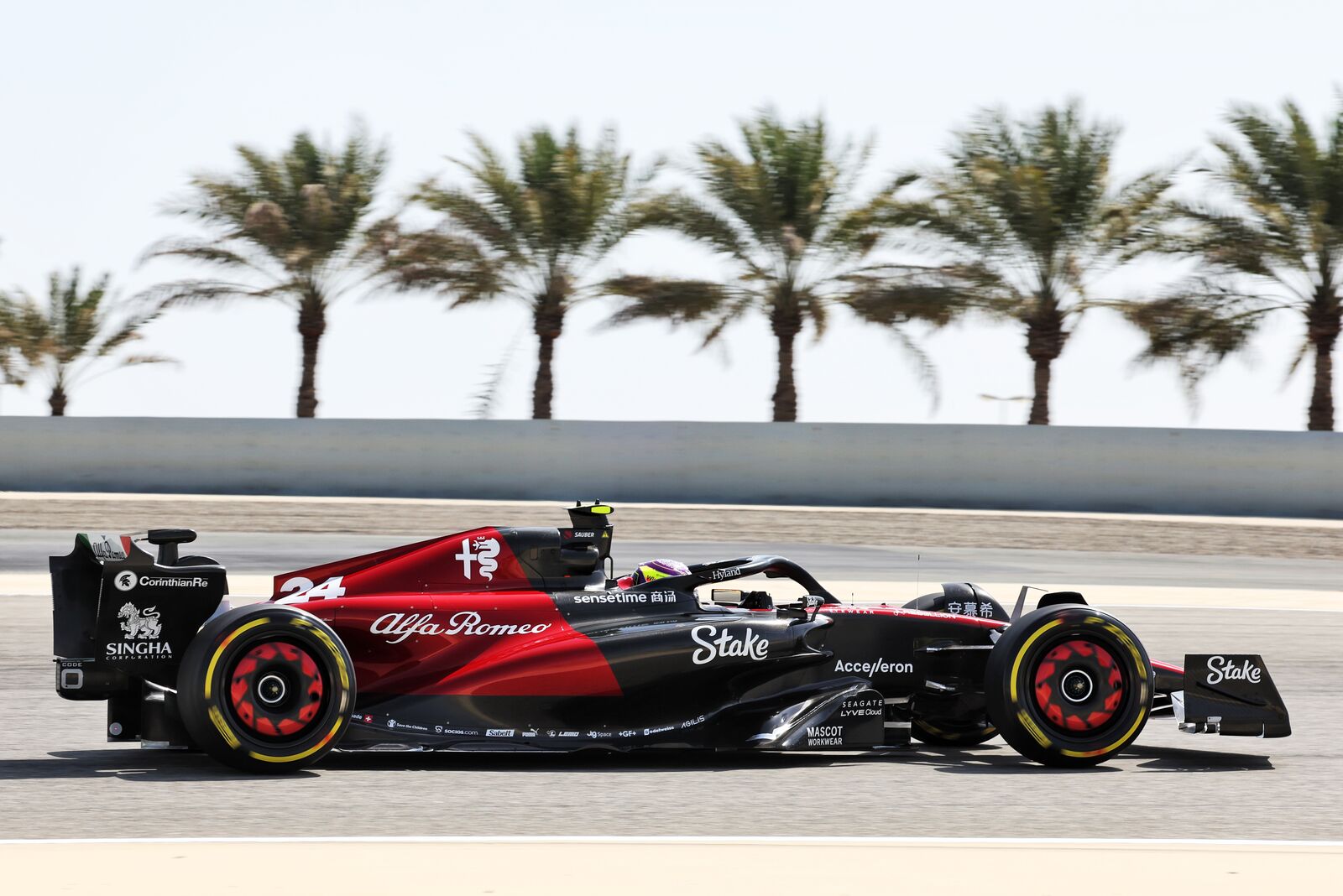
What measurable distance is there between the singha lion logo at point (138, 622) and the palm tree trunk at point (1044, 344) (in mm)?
27468

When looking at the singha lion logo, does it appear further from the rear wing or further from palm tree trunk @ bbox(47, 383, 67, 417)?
palm tree trunk @ bbox(47, 383, 67, 417)

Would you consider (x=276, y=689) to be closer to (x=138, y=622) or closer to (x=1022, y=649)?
Answer: (x=138, y=622)

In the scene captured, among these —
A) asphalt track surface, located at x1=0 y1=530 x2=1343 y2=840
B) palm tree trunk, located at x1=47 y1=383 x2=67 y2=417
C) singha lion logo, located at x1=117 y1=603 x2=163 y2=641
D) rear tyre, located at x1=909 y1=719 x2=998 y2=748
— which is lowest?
asphalt track surface, located at x1=0 y1=530 x2=1343 y2=840

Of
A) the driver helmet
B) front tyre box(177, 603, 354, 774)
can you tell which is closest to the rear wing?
front tyre box(177, 603, 354, 774)

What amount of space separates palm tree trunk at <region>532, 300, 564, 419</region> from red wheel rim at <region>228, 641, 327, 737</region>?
2775cm

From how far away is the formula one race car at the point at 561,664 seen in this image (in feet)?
24.0

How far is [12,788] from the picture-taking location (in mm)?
6957

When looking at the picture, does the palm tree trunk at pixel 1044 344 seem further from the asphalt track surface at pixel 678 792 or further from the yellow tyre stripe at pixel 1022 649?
the yellow tyre stripe at pixel 1022 649

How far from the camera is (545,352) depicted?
3516 cm

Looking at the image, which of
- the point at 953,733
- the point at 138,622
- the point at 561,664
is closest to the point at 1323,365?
the point at 953,733

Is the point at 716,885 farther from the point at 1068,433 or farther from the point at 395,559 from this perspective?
the point at 1068,433

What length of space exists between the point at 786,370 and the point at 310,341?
9998 mm

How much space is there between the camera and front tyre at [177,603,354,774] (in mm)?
7180

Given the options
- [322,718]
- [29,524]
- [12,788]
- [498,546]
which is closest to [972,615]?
[498,546]
